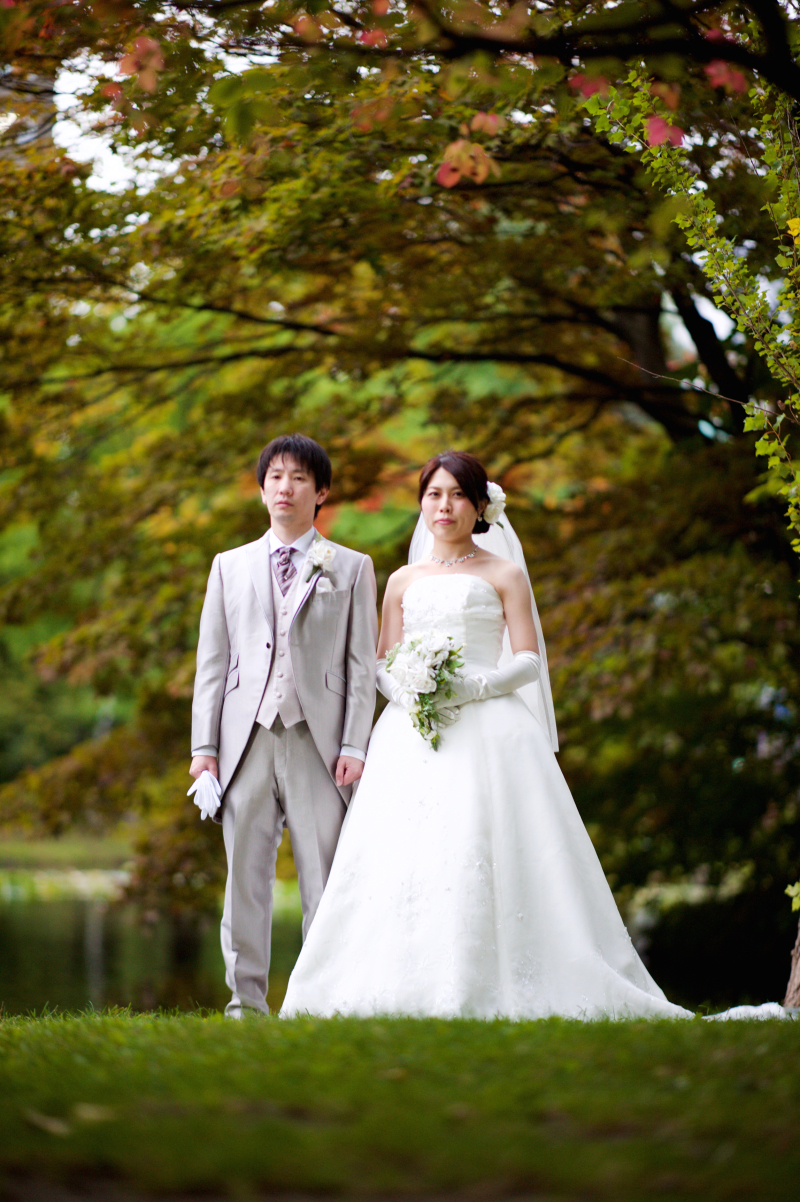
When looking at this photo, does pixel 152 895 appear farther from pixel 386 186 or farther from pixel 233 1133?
pixel 233 1133

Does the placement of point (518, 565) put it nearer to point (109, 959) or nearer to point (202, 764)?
point (202, 764)

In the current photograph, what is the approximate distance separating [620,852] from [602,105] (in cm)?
875

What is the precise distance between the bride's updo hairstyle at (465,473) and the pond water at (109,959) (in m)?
3.93

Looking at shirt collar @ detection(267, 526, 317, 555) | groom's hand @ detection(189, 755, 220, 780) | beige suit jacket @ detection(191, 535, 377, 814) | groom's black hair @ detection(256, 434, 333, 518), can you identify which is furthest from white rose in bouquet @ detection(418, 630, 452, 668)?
groom's hand @ detection(189, 755, 220, 780)

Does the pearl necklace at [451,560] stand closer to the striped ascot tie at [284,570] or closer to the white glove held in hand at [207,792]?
the striped ascot tie at [284,570]

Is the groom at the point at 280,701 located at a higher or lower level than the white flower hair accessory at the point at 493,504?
lower

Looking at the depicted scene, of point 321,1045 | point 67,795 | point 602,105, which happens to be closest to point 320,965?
point 321,1045

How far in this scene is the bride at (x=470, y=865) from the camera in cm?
404

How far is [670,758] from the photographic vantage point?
11820 millimetres

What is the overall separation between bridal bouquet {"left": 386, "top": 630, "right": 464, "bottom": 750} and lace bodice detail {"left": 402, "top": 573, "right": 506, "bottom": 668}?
0.15 metres

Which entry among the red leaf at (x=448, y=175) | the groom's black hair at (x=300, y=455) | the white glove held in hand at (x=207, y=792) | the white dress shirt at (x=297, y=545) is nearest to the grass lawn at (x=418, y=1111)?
the white glove held in hand at (x=207, y=792)

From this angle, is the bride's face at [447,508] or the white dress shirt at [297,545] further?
the bride's face at [447,508]

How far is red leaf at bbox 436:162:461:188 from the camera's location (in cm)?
526

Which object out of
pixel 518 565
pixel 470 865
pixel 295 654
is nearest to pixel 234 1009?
pixel 470 865
